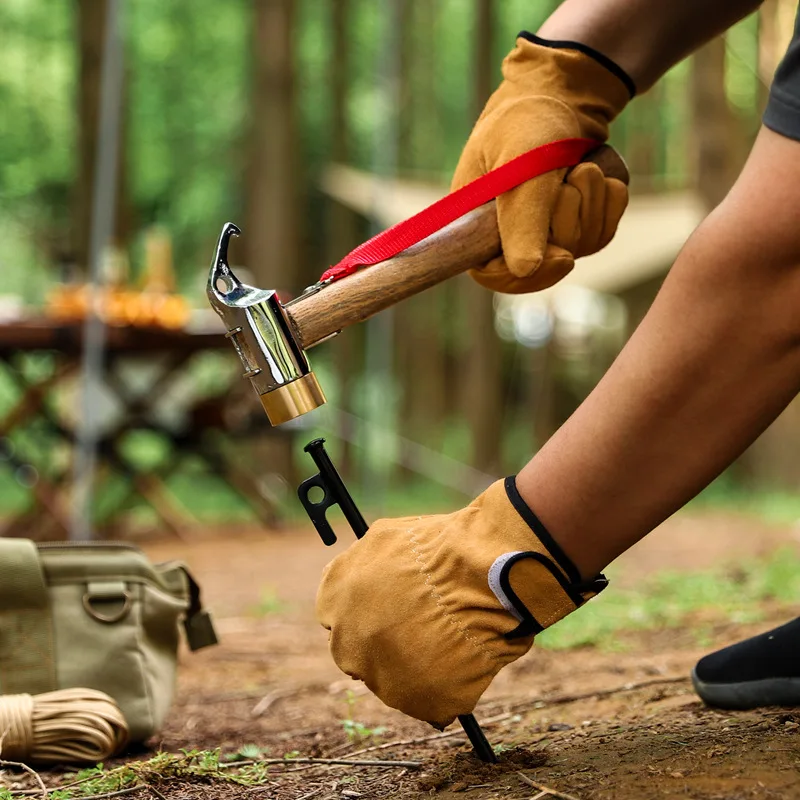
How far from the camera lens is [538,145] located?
143 centimetres

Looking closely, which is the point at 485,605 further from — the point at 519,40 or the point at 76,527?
the point at 76,527

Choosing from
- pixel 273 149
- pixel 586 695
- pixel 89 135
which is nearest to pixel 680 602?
pixel 586 695

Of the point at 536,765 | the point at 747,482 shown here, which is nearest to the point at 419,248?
the point at 536,765

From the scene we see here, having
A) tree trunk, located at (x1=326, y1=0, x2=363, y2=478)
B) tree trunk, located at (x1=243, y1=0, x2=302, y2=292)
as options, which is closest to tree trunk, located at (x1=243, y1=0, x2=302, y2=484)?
tree trunk, located at (x1=243, y1=0, x2=302, y2=292)

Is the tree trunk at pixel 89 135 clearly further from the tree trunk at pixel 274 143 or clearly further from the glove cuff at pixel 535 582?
the glove cuff at pixel 535 582

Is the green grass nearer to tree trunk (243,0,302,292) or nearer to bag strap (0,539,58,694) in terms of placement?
bag strap (0,539,58,694)

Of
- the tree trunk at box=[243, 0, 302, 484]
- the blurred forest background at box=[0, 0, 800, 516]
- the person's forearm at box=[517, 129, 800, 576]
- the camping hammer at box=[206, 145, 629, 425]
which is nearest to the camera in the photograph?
the person's forearm at box=[517, 129, 800, 576]

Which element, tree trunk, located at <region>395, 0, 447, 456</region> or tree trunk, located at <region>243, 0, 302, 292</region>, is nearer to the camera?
A: tree trunk, located at <region>243, 0, 302, 292</region>

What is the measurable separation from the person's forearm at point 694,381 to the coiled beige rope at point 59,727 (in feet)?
2.42

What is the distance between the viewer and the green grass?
2.71 meters

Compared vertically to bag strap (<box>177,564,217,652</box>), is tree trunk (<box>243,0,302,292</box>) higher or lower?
higher

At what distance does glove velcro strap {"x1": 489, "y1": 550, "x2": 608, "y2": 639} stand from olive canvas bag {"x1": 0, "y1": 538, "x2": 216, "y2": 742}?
688 mm

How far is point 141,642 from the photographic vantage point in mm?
1717

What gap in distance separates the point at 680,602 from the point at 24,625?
1982 mm
